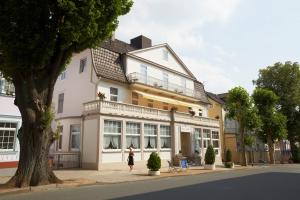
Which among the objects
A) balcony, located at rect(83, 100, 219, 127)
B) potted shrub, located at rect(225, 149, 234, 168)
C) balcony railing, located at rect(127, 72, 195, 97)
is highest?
balcony railing, located at rect(127, 72, 195, 97)

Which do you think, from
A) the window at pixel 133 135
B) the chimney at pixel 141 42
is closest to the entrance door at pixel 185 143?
the window at pixel 133 135

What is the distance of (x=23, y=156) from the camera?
1288 cm

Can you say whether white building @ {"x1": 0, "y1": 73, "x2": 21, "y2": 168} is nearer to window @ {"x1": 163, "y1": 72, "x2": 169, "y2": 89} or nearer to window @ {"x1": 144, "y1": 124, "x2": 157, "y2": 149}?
window @ {"x1": 144, "y1": 124, "x2": 157, "y2": 149}

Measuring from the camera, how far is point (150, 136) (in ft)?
87.0

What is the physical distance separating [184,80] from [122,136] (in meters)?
15.8

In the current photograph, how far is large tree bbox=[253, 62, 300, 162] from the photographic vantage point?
1813 inches

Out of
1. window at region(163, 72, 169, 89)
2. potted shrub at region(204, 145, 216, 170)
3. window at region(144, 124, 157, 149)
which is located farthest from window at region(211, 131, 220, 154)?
window at region(144, 124, 157, 149)

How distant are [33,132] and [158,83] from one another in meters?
19.6

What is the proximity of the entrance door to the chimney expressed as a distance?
11.3 metres

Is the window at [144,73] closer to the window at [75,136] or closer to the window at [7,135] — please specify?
the window at [75,136]

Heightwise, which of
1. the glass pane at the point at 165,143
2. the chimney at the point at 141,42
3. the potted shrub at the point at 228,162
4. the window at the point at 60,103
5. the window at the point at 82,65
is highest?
the chimney at the point at 141,42

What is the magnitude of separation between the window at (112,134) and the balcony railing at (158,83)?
5.81 metres

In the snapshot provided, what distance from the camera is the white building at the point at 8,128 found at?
19172 millimetres

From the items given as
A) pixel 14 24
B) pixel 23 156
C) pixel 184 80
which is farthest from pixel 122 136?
pixel 184 80
